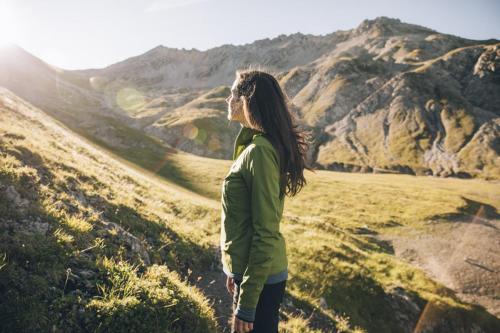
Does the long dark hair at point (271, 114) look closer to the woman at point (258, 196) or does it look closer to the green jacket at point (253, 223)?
the woman at point (258, 196)

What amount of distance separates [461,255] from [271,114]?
40909 millimetres

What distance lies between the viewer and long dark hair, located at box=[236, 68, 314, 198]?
478 cm

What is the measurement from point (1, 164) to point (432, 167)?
161m

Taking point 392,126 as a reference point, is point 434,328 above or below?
below

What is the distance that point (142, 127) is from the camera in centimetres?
18712

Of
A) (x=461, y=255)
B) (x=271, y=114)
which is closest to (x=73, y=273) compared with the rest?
(x=271, y=114)

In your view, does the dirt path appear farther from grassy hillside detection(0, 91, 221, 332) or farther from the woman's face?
the woman's face

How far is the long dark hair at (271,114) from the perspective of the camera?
15.7ft

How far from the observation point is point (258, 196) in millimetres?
4309

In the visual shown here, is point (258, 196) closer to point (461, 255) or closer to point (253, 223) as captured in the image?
point (253, 223)


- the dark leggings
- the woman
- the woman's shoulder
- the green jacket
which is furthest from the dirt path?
the woman's shoulder

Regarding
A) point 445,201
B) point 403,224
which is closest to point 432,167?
point 445,201

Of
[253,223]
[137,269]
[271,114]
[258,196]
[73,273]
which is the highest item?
[271,114]

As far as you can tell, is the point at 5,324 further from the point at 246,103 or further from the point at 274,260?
the point at 246,103
